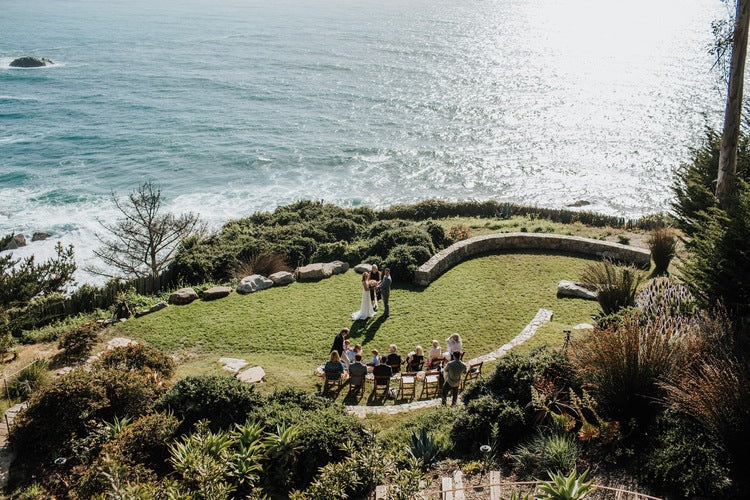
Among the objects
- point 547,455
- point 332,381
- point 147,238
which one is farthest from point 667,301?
point 147,238

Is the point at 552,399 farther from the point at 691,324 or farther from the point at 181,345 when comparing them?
the point at 181,345

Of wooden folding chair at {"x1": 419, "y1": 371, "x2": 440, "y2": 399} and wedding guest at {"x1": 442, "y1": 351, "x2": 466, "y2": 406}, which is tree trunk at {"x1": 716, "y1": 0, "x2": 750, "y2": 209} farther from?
wooden folding chair at {"x1": 419, "y1": 371, "x2": 440, "y2": 399}

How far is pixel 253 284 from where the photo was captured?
2186cm

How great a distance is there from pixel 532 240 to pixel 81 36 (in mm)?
134543

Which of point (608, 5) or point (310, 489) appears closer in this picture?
point (310, 489)

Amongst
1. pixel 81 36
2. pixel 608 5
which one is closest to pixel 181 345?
pixel 81 36

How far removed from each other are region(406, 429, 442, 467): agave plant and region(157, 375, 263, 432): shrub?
3.33 metres

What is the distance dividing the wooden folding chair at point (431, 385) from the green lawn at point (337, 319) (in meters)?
2.31

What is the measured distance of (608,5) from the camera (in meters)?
174

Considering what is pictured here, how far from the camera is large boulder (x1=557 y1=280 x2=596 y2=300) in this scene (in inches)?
772

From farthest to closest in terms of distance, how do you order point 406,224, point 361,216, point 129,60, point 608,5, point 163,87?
point 608,5, point 129,60, point 163,87, point 361,216, point 406,224

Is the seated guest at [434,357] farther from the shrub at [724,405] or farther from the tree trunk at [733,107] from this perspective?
the tree trunk at [733,107]

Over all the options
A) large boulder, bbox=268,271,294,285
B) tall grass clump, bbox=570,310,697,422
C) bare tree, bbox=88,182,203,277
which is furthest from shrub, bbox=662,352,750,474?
bare tree, bbox=88,182,203,277

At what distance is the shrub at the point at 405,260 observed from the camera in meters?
22.0
